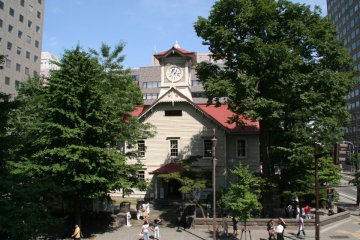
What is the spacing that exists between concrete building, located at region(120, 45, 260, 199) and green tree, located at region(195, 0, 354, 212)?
7589 millimetres

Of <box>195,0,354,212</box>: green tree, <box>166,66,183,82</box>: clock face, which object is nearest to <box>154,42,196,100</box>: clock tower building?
<box>166,66,183,82</box>: clock face

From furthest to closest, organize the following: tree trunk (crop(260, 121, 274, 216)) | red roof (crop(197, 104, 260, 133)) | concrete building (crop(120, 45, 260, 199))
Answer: red roof (crop(197, 104, 260, 133)) < concrete building (crop(120, 45, 260, 199)) < tree trunk (crop(260, 121, 274, 216))

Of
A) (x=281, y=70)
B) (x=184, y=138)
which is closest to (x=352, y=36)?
(x=184, y=138)

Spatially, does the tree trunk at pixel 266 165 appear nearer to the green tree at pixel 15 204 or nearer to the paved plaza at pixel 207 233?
the paved plaza at pixel 207 233

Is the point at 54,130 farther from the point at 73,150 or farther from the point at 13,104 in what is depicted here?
the point at 13,104

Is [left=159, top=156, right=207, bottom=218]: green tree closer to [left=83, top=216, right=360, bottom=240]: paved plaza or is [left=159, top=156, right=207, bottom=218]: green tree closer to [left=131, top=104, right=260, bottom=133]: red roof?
[left=83, top=216, right=360, bottom=240]: paved plaza

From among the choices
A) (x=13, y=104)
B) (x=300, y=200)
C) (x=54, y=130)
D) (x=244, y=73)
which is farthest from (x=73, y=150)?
(x=300, y=200)

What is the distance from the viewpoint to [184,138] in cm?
3731

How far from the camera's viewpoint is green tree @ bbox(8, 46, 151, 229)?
22453mm

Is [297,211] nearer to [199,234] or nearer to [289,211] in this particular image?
[289,211]

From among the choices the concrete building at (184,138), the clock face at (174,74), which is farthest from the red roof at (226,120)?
the clock face at (174,74)

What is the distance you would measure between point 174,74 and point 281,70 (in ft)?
48.7

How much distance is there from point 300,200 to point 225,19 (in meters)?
17.5

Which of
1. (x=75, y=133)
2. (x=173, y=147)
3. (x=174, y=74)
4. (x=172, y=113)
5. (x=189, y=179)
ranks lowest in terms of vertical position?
(x=189, y=179)
